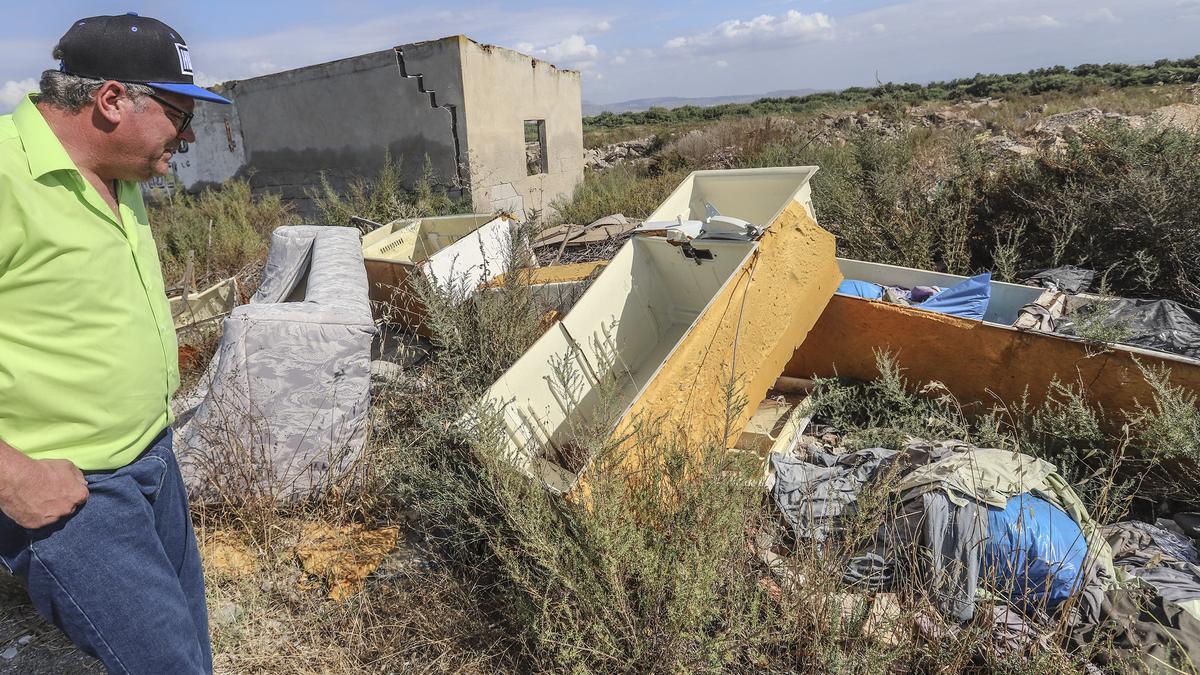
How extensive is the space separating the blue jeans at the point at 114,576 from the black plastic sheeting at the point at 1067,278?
4945mm

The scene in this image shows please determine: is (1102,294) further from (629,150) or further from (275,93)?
(629,150)

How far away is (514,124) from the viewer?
9.66 meters

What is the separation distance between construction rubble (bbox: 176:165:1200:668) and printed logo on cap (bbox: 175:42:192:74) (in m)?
1.37

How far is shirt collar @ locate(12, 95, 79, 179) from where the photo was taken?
1.29m

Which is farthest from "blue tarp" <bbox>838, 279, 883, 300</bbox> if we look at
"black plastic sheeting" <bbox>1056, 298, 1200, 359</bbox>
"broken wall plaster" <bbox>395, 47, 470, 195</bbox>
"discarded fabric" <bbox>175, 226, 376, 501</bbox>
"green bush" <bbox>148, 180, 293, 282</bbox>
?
"broken wall plaster" <bbox>395, 47, 470, 195</bbox>

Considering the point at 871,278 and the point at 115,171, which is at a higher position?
the point at 115,171

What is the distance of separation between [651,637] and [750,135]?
11474 millimetres

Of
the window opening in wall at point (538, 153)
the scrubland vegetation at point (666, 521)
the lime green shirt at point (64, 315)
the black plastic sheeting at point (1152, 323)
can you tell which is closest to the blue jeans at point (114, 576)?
the lime green shirt at point (64, 315)

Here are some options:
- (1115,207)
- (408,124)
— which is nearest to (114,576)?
(1115,207)

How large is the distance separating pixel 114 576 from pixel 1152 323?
15.2ft

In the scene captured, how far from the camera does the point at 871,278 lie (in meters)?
4.50

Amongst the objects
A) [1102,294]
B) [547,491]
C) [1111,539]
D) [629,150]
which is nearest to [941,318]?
[1102,294]

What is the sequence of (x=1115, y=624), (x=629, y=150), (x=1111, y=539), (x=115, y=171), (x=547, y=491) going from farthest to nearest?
(x=629, y=150), (x=1111, y=539), (x=547, y=491), (x=1115, y=624), (x=115, y=171)

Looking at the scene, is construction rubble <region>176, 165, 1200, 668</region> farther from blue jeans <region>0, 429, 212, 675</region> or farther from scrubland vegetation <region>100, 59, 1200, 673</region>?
blue jeans <region>0, 429, 212, 675</region>
